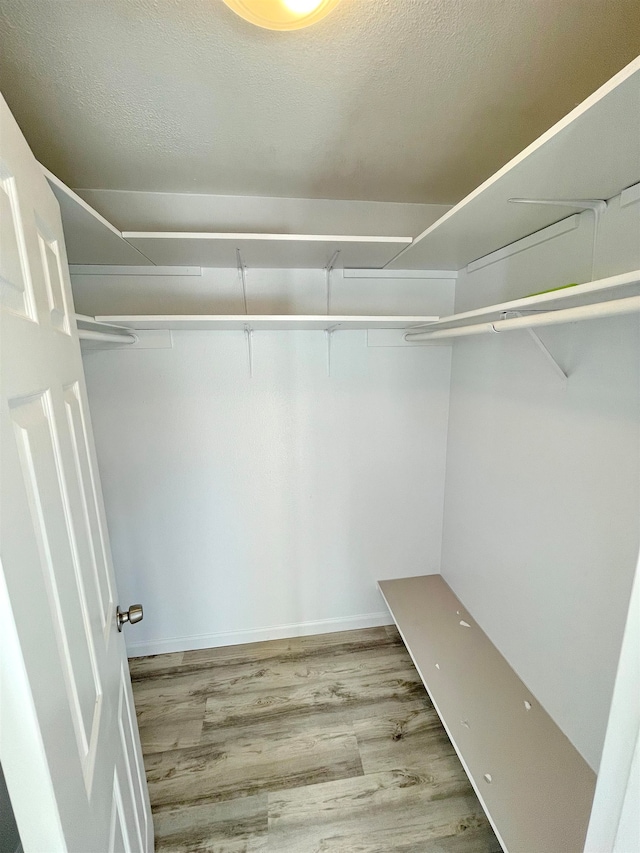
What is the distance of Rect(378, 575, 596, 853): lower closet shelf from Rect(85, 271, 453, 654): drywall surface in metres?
0.50

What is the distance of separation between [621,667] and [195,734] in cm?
188

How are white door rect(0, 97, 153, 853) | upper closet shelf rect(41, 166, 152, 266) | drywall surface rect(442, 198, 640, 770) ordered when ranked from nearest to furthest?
white door rect(0, 97, 153, 853), upper closet shelf rect(41, 166, 152, 266), drywall surface rect(442, 198, 640, 770)

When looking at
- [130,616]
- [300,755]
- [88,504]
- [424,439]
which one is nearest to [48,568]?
[88,504]

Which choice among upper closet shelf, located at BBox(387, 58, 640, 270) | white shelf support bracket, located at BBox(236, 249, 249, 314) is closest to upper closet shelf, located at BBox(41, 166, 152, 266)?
white shelf support bracket, located at BBox(236, 249, 249, 314)

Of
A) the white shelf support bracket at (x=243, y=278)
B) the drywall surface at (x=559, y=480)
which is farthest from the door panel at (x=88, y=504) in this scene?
the drywall surface at (x=559, y=480)

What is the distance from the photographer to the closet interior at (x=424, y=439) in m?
1.11

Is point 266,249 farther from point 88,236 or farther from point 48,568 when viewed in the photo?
point 48,568

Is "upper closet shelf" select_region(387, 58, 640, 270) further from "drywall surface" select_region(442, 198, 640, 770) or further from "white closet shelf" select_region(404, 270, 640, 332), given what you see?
"white closet shelf" select_region(404, 270, 640, 332)

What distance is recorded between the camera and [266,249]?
1.48m

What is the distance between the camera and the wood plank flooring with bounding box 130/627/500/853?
4.36ft

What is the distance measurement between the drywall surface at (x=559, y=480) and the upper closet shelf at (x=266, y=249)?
0.60 meters

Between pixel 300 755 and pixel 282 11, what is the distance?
239cm

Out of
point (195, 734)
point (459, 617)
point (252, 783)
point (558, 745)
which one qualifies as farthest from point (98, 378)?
point (558, 745)

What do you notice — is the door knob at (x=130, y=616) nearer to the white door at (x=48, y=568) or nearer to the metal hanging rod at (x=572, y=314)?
the white door at (x=48, y=568)
